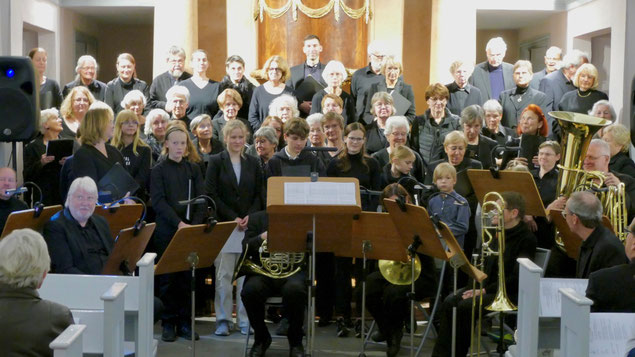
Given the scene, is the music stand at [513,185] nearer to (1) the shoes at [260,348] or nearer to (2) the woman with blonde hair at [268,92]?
(1) the shoes at [260,348]

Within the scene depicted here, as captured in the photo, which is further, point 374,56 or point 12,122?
point 374,56

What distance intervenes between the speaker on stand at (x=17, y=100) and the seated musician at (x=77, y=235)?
866 millimetres

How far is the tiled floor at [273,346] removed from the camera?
6793 millimetres

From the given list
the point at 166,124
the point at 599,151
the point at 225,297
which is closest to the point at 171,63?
the point at 166,124

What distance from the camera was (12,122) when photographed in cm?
641

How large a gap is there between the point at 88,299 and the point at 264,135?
2.99 m

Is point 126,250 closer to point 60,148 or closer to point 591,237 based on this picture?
point 60,148

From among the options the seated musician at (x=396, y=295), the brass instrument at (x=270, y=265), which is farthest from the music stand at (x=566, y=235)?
the brass instrument at (x=270, y=265)

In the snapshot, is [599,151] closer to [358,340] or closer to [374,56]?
[358,340]

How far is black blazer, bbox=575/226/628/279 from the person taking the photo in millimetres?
5426

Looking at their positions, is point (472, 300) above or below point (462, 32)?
below

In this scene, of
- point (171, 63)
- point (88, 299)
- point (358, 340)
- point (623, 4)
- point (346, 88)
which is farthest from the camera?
point (346, 88)

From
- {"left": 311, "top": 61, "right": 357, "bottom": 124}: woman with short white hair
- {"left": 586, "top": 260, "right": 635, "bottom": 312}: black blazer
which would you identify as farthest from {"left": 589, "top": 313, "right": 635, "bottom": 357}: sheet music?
{"left": 311, "top": 61, "right": 357, "bottom": 124}: woman with short white hair

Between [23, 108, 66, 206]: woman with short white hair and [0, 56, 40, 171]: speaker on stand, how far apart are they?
130 cm
